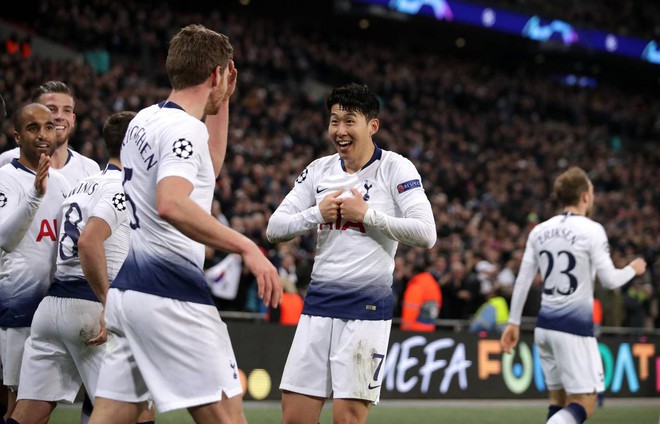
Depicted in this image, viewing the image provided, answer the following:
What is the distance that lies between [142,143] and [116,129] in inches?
61.1

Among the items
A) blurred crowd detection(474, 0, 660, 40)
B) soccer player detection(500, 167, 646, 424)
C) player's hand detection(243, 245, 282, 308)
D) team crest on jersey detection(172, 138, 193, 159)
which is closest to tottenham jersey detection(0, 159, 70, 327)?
team crest on jersey detection(172, 138, 193, 159)

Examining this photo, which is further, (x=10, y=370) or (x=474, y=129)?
(x=474, y=129)

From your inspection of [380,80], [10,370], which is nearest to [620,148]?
[380,80]

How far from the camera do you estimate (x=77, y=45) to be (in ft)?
76.7

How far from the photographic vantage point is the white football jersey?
798 cm

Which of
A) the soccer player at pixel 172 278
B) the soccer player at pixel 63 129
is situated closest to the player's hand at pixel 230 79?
the soccer player at pixel 172 278

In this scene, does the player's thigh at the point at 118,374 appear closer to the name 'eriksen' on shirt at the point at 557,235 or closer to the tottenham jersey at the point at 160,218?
the tottenham jersey at the point at 160,218

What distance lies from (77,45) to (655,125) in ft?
83.2

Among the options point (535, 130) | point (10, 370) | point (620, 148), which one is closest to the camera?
point (10, 370)

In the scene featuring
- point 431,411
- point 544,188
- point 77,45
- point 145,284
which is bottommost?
point 431,411

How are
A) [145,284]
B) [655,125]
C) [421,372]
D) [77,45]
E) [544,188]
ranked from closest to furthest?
[145,284] < [421,372] < [77,45] < [544,188] < [655,125]

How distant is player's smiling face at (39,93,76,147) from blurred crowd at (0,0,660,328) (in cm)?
749

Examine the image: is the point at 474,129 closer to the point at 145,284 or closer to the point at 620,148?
the point at 620,148

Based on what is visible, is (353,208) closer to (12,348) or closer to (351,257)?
(351,257)
